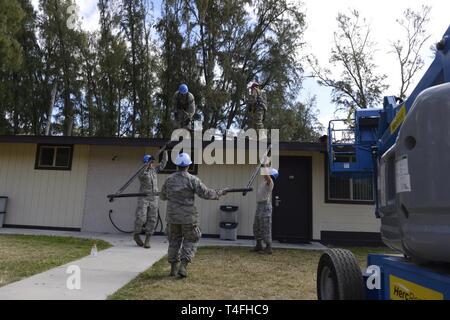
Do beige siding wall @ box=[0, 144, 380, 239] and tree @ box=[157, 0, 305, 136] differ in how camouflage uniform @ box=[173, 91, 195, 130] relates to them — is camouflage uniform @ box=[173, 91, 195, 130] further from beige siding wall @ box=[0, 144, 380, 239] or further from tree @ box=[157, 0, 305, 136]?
tree @ box=[157, 0, 305, 136]

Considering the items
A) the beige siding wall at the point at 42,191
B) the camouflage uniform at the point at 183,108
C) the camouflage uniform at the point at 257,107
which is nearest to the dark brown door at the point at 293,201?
the camouflage uniform at the point at 257,107

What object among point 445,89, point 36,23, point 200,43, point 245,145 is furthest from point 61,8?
point 445,89

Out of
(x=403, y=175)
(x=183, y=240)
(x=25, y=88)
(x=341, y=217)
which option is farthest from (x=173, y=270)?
(x=25, y=88)

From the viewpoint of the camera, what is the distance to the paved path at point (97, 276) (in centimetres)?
426

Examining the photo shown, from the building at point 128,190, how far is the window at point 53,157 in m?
0.03

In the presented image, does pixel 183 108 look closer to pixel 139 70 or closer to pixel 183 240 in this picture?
pixel 183 240

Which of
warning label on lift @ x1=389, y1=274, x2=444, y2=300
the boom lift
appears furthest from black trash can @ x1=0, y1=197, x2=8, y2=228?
warning label on lift @ x1=389, y1=274, x2=444, y2=300

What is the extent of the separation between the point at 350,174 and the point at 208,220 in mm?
6248

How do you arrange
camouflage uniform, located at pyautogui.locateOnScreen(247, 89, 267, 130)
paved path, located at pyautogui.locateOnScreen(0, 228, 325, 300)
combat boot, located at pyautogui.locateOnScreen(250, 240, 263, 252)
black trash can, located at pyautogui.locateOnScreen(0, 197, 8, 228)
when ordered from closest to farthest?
paved path, located at pyautogui.locateOnScreen(0, 228, 325, 300) < combat boot, located at pyautogui.locateOnScreen(250, 240, 263, 252) < camouflage uniform, located at pyautogui.locateOnScreen(247, 89, 267, 130) < black trash can, located at pyautogui.locateOnScreen(0, 197, 8, 228)

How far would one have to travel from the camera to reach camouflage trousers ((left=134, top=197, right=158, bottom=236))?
7859 millimetres

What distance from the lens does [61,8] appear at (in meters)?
18.5

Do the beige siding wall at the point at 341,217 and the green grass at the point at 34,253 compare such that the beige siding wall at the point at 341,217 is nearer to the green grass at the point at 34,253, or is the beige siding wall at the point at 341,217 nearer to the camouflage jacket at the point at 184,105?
the camouflage jacket at the point at 184,105

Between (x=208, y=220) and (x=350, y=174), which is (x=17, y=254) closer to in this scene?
(x=208, y=220)

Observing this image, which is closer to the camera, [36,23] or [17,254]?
[17,254]
